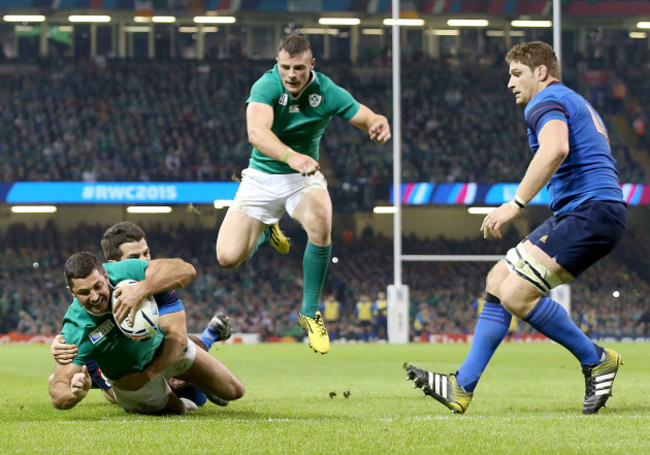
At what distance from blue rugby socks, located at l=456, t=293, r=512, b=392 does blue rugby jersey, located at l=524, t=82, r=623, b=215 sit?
0.71 meters

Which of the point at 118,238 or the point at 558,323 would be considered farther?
the point at 118,238

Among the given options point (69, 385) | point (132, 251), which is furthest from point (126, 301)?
point (132, 251)

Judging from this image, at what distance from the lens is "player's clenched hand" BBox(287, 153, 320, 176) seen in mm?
6062

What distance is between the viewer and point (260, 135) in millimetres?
6691

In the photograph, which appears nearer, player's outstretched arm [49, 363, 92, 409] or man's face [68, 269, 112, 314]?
player's outstretched arm [49, 363, 92, 409]

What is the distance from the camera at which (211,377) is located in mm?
6574

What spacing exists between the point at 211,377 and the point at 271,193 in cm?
163

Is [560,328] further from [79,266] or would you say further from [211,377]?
[79,266]

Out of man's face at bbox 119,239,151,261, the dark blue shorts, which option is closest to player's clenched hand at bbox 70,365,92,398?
man's face at bbox 119,239,151,261

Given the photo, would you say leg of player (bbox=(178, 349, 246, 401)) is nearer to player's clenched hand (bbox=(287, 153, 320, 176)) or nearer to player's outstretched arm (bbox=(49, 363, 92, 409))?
player's outstretched arm (bbox=(49, 363, 92, 409))

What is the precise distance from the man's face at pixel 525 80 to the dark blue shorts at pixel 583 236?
2.48ft

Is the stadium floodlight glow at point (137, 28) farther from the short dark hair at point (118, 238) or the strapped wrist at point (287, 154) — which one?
the strapped wrist at point (287, 154)

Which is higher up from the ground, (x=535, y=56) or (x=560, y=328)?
(x=535, y=56)

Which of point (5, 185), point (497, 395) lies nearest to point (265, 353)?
point (497, 395)
